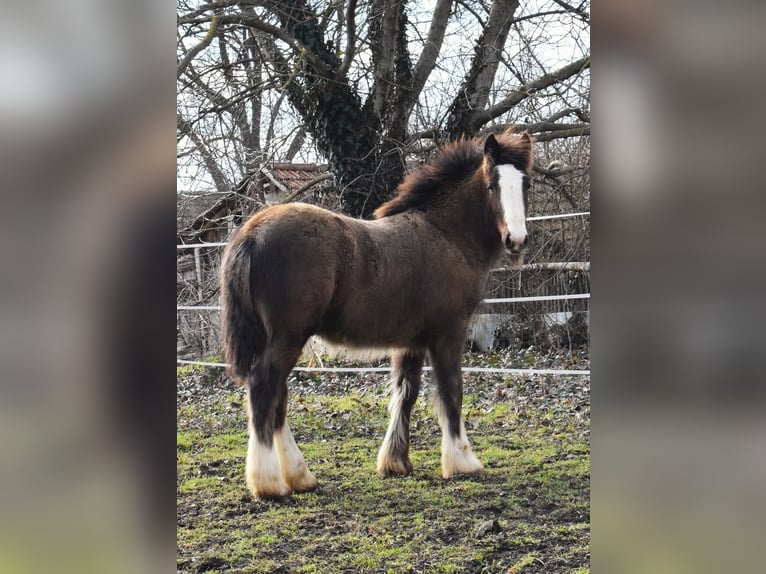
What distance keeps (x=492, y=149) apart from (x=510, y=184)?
293 mm

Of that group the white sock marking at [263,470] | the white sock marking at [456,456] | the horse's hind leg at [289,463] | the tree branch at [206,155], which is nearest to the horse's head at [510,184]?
the white sock marking at [456,456]

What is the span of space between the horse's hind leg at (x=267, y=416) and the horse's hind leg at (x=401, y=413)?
31.1 inches

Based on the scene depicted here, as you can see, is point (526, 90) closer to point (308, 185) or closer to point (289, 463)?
point (308, 185)

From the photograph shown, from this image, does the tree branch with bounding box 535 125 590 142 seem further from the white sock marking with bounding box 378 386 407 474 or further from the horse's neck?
the white sock marking with bounding box 378 386 407 474

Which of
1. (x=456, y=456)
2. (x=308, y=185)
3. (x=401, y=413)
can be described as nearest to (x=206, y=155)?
(x=308, y=185)

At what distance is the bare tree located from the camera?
5633 millimetres

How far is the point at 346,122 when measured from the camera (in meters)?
5.68

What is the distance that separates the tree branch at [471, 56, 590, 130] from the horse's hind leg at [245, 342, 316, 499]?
3.49 m

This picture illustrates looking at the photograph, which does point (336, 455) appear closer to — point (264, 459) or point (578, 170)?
point (264, 459)

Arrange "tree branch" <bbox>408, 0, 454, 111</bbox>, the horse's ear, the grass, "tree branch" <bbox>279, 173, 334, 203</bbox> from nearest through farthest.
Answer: the grass
the horse's ear
"tree branch" <bbox>279, 173, 334, 203</bbox>
"tree branch" <bbox>408, 0, 454, 111</bbox>

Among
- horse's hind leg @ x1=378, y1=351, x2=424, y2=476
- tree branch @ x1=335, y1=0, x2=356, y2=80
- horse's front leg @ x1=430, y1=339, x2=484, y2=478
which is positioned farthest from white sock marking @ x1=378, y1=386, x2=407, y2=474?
tree branch @ x1=335, y1=0, x2=356, y2=80
